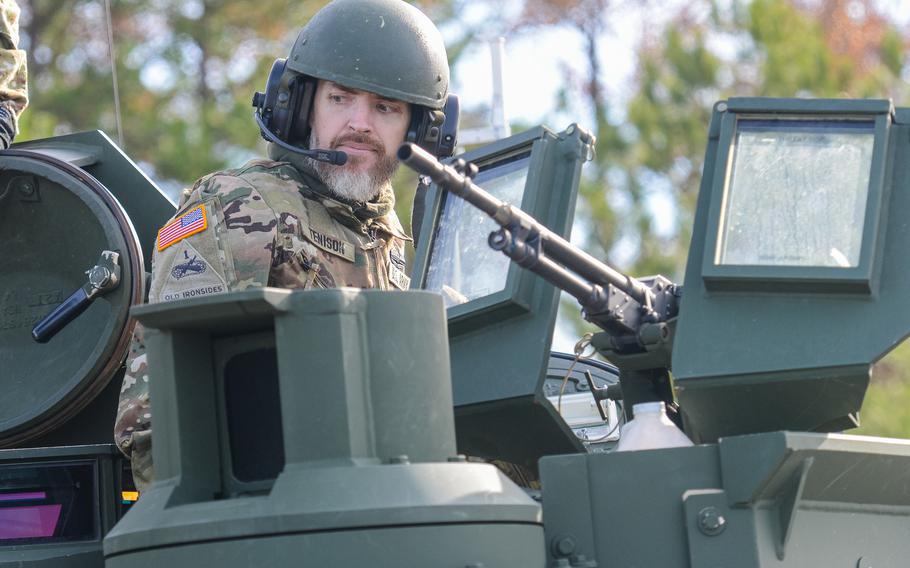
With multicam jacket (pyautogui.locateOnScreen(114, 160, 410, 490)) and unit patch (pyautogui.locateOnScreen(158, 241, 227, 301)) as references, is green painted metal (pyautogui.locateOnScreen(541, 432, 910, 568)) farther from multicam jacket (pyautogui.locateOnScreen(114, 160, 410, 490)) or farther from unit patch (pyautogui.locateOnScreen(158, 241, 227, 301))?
unit patch (pyautogui.locateOnScreen(158, 241, 227, 301))

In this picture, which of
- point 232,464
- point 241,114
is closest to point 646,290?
point 232,464

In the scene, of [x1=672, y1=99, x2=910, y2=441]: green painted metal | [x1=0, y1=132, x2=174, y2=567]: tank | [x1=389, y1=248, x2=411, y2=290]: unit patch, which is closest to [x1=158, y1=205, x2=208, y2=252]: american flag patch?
[x1=0, y1=132, x2=174, y2=567]: tank

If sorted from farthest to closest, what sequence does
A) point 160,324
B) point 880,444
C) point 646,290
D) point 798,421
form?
point 646,290, point 798,421, point 880,444, point 160,324

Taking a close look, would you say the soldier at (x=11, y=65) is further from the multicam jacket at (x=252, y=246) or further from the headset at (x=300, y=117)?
the multicam jacket at (x=252, y=246)

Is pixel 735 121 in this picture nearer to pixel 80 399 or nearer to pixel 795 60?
pixel 80 399

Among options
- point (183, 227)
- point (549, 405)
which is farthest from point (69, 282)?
point (549, 405)

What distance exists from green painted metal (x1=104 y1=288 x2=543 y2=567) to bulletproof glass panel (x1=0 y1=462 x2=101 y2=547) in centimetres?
88

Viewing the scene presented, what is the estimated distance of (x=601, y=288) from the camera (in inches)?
140

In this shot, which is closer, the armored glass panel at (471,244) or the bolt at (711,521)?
the bolt at (711,521)

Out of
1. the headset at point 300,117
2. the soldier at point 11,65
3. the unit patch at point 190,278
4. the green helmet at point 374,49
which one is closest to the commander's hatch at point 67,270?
the unit patch at point 190,278

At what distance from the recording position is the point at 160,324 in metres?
2.91

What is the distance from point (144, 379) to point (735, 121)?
62.9 inches

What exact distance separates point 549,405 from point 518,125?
39.3 feet

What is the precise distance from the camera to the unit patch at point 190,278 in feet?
13.4
